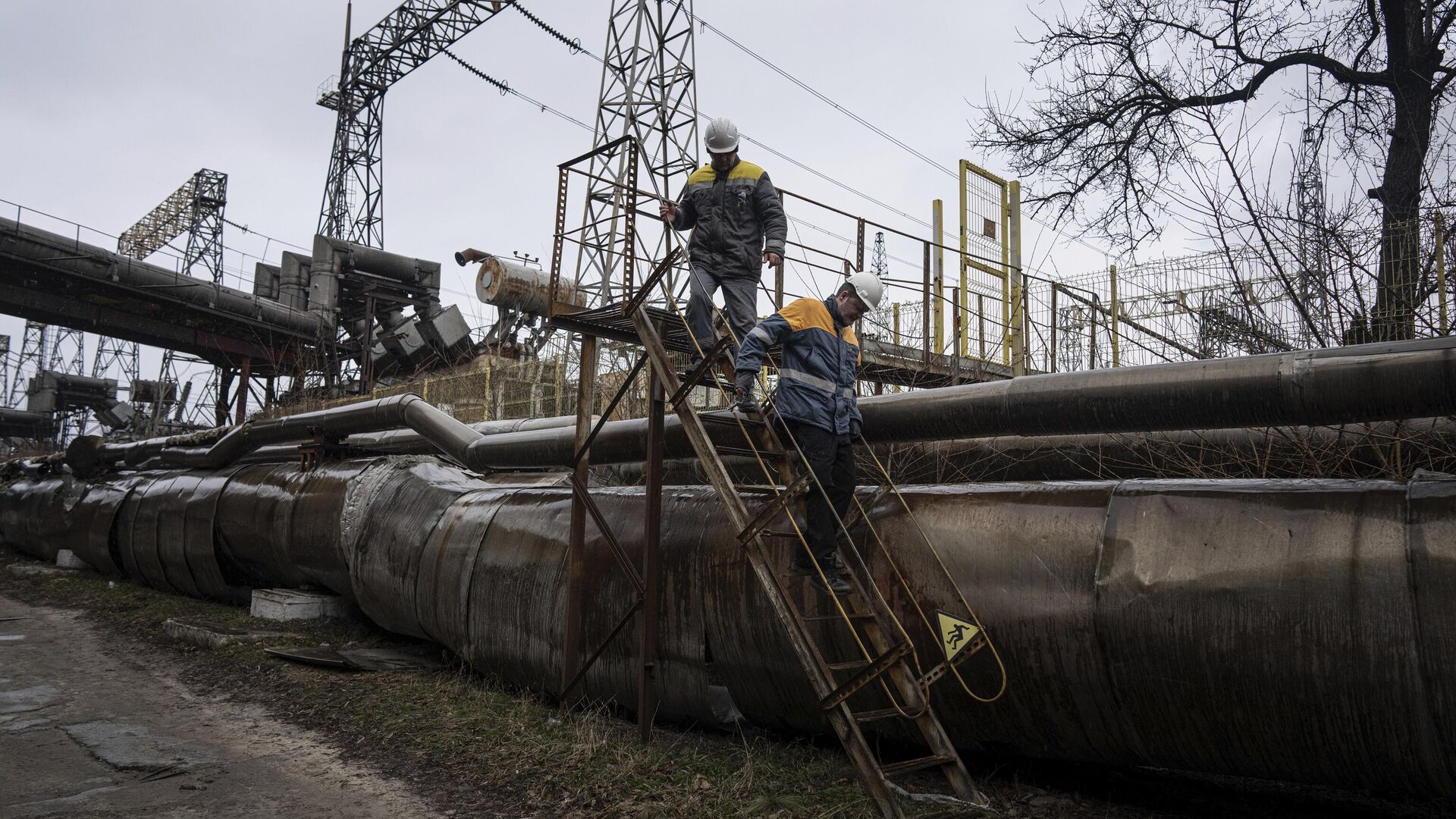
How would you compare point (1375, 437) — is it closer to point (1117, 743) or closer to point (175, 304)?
point (1117, 743)

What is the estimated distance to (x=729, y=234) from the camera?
6062mm

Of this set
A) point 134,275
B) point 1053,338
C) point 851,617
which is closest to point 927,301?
point 1053,338

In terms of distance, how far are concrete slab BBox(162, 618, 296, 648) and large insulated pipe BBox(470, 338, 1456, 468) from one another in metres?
5.47

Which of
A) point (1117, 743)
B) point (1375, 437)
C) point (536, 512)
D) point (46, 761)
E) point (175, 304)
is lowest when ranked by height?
point (46, 761)

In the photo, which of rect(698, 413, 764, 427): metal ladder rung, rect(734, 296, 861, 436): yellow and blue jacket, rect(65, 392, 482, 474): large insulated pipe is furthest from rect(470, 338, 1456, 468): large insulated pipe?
rect(65, 392, 482, 474): large insulated pipe

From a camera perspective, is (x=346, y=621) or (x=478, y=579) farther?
(x=346, y=621)

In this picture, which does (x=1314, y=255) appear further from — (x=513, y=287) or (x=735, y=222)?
(x=513, y=287)

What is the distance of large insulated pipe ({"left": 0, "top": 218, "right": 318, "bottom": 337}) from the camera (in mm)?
18859

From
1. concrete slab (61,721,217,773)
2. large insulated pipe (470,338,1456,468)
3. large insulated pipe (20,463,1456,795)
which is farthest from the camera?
concrete slab (61,721,217,773)

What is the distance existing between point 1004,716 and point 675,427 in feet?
9.11

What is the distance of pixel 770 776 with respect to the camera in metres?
4.93

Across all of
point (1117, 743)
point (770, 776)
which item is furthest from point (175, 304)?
point (1117, 743)

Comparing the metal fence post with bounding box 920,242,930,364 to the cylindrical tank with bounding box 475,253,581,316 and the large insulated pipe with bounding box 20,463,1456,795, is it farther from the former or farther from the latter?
the cylindrical tank with bounding box 475,253,581,316

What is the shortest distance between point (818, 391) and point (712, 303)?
1363 millimetres
